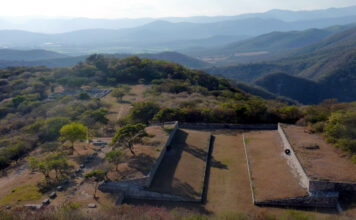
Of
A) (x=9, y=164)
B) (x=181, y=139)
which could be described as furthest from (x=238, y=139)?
(x=9, y=164)

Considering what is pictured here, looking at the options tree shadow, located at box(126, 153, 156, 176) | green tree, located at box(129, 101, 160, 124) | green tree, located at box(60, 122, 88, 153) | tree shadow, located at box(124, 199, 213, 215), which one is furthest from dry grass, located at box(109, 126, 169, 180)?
green tree, located at box(129, 101, 160, 124)

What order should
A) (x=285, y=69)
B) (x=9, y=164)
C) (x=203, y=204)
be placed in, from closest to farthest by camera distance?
(x=203, y=204) < (x=9, y=164) < (x=285, y=69)

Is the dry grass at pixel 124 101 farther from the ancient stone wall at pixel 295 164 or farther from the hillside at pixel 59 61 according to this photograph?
the hillside at pixel 59 61

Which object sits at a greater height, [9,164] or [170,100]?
[170,100]

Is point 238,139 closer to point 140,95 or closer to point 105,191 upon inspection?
point 105,191

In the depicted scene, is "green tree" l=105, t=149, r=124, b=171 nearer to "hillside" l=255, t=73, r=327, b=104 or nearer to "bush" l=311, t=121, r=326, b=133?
"bush" l=311, t=121, r=326, b=133

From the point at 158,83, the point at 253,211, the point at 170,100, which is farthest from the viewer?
the point at 158,83

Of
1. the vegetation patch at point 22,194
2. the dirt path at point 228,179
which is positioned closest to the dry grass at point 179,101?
the dirt path at point 228,179
